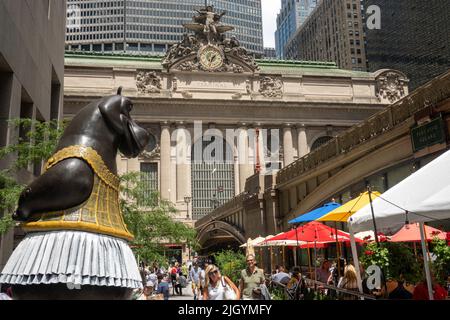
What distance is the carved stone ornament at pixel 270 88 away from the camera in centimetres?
5822

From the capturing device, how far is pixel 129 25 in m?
137

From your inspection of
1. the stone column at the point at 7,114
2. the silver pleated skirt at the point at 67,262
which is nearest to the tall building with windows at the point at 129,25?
the stone column at the point at 7,114

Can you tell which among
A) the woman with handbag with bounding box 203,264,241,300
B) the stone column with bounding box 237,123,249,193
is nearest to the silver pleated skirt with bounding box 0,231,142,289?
the woman with handbag with bounding box 203,264,241,300

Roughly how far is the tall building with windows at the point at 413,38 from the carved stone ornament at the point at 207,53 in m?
39.4

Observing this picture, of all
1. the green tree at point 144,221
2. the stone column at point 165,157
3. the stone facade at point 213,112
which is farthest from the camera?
the stone facade at point 213,112

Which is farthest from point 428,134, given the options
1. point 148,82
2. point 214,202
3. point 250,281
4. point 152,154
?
point 148,82

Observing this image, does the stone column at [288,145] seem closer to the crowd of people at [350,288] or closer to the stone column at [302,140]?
the stone column at [302,140]

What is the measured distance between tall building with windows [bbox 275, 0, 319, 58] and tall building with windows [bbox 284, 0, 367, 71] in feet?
106

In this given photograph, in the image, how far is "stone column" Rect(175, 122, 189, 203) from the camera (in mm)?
54906

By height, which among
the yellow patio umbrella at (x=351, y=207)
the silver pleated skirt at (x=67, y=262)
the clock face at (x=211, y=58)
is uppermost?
the clock face at (x=211, y=58)

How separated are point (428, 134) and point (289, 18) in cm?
16355

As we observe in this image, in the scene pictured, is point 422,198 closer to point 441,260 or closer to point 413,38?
point 441,260

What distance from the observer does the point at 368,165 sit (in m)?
19.4

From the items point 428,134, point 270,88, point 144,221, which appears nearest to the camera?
point 428,134
